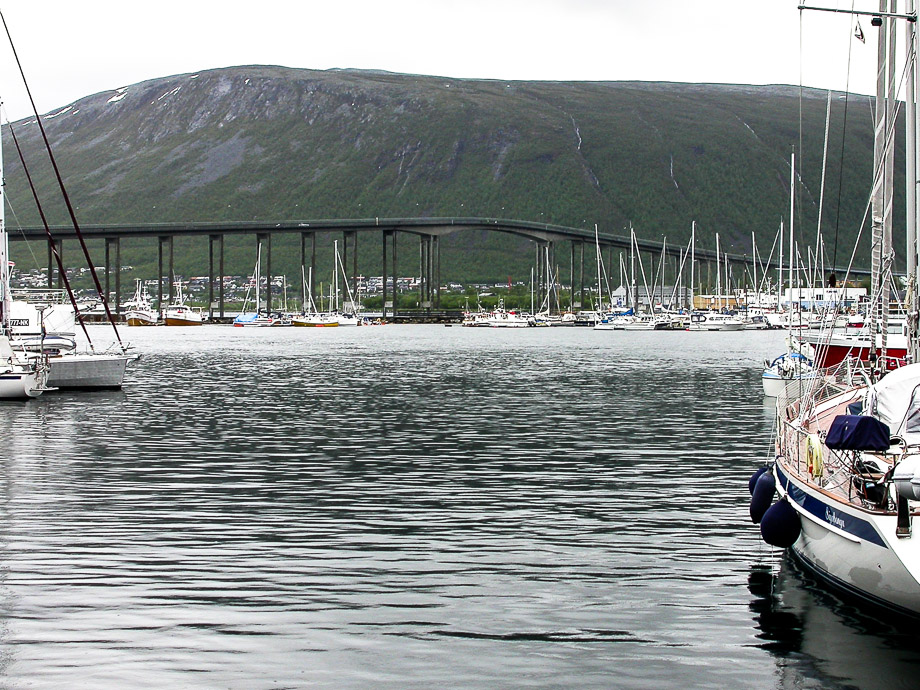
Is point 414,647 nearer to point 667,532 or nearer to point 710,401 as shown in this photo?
point 667,532

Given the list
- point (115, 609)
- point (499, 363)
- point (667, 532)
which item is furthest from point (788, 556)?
point (499, 363)

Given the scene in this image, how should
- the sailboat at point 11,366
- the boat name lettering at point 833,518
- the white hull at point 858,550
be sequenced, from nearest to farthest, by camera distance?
1. the white hull at point 858,550
2. the boat name lettering at point 833,518
3. the sailboat at point 11,366

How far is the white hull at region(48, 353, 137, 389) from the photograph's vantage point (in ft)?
188

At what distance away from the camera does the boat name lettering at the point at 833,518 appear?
1666 centimetres

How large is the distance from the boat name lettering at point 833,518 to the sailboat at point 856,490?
0.01 meters

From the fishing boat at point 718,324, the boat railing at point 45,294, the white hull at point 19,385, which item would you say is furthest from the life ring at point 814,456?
the fishing boat at point 718,324

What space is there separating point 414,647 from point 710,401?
137ft

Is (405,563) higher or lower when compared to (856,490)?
lower

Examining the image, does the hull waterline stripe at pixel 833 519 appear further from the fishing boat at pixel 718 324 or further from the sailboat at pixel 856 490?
the fishing boat at pixel 718 324

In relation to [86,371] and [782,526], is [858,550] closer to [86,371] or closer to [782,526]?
[782,526]

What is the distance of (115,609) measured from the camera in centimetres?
1670

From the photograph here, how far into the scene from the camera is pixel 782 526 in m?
19.1

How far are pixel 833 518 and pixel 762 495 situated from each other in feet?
14.5

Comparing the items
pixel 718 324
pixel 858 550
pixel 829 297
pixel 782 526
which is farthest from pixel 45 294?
pixel 718 324
